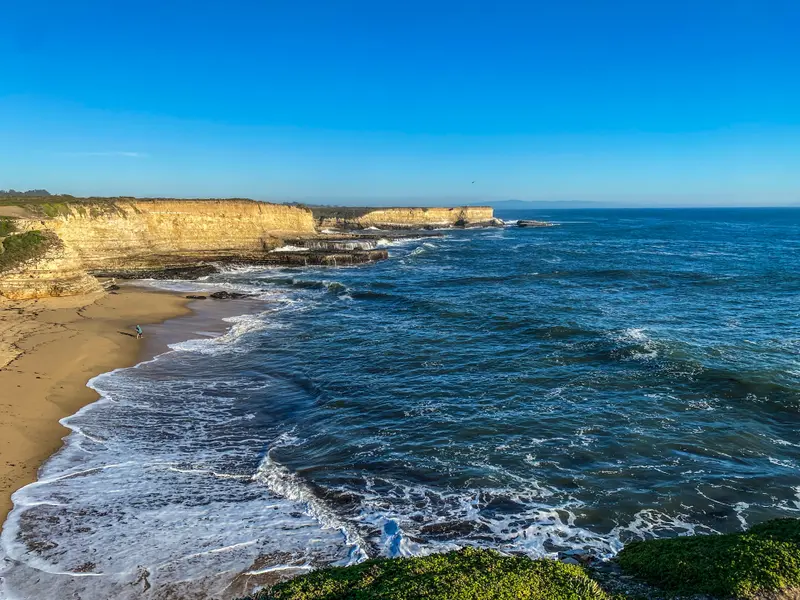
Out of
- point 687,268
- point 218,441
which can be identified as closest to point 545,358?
point 218,441

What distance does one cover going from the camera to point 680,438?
43.4 ft

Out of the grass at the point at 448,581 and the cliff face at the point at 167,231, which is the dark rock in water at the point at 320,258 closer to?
the cliff face at the point at 167,231

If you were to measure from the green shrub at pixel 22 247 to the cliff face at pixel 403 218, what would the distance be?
2807 inches

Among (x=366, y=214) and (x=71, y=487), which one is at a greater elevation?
(x=366, y=214)

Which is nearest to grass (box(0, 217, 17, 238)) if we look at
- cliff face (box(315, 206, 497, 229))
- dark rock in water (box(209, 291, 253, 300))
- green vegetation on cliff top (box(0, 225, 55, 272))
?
green vegetation on cliff top (box(0, 225, 55, 272))

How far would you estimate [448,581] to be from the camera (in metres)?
5.89

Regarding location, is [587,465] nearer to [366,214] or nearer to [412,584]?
[412,584]

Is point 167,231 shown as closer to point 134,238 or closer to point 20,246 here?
point 134,238

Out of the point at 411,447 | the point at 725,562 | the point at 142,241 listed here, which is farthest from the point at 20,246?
the point at 725,562

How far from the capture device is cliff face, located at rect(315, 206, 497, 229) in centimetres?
10677

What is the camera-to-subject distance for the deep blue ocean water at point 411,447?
8.94m

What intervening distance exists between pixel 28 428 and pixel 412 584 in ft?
41.1

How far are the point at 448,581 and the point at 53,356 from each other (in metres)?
19.6

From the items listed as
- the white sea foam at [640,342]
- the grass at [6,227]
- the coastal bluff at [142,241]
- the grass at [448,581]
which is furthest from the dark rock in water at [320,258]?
the grass at [448,581]
